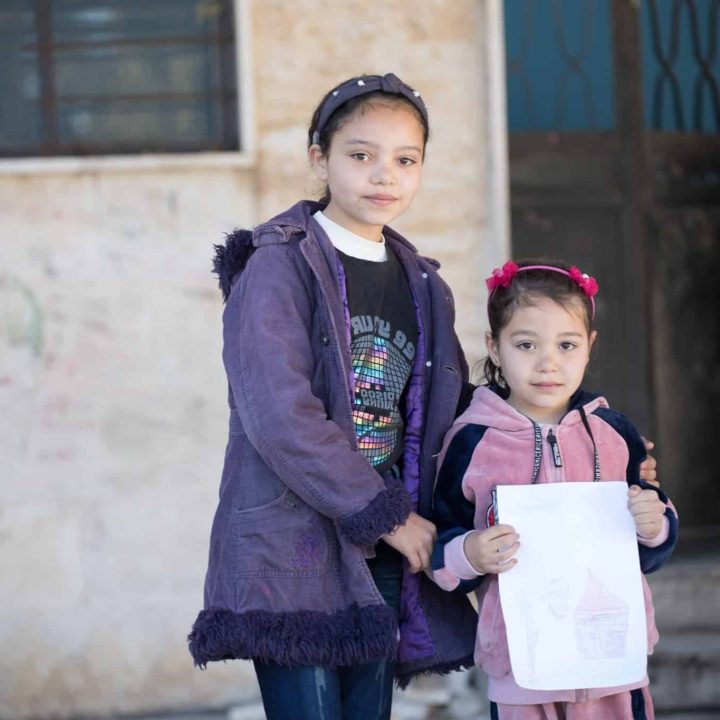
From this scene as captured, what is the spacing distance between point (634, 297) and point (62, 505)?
2.34 m

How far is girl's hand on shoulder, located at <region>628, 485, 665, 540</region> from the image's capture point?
2742 millimetres

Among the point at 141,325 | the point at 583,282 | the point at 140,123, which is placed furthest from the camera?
the point at 140,123

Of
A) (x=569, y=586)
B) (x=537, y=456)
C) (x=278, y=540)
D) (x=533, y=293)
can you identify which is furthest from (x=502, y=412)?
(x=278, y=540)

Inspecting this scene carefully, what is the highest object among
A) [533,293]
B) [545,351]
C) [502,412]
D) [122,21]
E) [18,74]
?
[122,21]

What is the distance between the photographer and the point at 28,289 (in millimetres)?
4949

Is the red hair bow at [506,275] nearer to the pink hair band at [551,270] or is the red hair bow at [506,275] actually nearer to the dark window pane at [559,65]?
the pink hair band at [551,270]

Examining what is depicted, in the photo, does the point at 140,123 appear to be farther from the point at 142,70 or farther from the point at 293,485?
the point at 293,485

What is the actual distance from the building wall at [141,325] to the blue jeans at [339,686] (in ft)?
7.18

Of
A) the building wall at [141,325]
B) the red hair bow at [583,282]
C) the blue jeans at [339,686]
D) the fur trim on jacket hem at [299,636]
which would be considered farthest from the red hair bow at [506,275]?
the building wall at [141,325]

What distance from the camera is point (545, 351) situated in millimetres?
2807

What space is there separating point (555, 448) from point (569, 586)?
0.90 ft

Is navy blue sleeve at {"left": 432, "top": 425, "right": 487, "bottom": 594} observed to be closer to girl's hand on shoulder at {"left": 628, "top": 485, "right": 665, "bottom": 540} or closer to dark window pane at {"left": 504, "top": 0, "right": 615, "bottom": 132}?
A: girl's hand on shoulder at {"left": 628, "top": 485, "right": 665, "bottom": 540}

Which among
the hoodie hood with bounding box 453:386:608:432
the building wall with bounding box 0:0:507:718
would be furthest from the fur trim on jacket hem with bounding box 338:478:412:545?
the building wall with bounding box 0:0:507:718

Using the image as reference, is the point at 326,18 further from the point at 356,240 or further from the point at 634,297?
the point at 356,240
